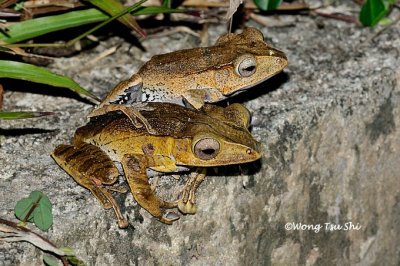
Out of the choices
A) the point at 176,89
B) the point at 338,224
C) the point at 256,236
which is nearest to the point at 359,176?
the point at 338,224

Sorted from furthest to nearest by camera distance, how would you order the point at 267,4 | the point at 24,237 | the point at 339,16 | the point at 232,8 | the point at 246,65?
the point at 339,16 < the point at 267,4 < the point at 246,65 < the point at 232,8 < the point at 24,237

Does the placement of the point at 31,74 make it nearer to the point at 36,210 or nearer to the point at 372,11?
the point at 36,210

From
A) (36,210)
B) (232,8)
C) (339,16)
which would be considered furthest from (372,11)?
(36,210)

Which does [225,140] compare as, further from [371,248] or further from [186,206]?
[371,248]

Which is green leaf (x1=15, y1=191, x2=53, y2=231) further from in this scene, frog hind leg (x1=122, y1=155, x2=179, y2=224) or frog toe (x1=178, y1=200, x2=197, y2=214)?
frog toe (x1=178, y1=200, x2=197, y2=214)

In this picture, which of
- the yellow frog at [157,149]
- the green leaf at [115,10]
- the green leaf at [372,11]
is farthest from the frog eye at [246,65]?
the green leaf at [372,11]

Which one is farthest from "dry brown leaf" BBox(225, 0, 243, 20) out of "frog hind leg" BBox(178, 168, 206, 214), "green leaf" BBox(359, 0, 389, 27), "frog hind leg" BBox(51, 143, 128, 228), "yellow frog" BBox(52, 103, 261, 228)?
"green leaf" BBox(359, 0, 389, 27)

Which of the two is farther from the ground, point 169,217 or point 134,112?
point 134,112
